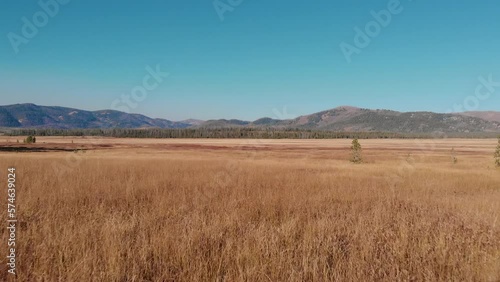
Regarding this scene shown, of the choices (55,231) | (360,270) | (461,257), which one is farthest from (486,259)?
(55,231)

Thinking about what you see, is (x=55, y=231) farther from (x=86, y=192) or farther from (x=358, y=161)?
(x=358, y=161)

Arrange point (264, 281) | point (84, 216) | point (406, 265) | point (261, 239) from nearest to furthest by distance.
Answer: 1. point (264, 281)
2. point (406, 265)
3. point (261, 239)
4. point (84, 216)

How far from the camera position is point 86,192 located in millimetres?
9078

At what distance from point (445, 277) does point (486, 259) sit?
1042 millimetres

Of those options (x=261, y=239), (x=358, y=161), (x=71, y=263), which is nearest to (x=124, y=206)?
(x=71, y=263)

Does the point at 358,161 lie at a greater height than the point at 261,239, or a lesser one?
lesser

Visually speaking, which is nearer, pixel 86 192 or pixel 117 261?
pixel 117 261

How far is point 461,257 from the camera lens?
4508mm

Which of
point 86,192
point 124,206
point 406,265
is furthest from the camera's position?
point 86,192

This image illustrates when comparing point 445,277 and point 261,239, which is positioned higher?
point 261,239

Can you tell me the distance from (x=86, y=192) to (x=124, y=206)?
89.5 inches

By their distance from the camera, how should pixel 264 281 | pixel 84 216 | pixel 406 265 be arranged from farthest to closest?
pixel 84 216
pixel 406 265
pixel 264 281

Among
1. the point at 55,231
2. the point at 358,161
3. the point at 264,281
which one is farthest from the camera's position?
the point at 358,161

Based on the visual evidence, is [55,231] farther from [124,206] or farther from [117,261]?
[124,206]
